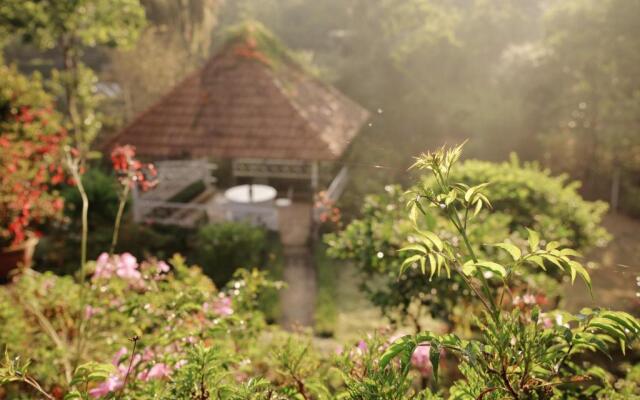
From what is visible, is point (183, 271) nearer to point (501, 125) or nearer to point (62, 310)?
point (62, 310)

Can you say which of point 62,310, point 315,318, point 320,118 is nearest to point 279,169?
point 320,118

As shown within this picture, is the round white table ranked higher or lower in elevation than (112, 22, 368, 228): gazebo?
lower

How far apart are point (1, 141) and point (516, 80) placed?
1869 centimetres

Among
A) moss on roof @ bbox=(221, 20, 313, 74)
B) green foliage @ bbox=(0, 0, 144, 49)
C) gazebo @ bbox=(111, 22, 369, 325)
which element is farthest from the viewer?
moss on roof @ bbox=(221, 20, 313, 74)

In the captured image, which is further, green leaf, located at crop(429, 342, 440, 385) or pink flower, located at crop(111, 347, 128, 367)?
pink flower, located at crop(111, 347, 128, 367)

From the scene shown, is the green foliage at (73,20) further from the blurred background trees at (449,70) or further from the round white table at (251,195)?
the round white table at (251,195)

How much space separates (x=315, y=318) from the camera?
824 centimetres

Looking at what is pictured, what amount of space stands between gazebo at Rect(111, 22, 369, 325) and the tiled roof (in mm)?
23

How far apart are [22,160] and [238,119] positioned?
17.0ft

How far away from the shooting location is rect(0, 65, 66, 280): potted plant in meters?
6.90

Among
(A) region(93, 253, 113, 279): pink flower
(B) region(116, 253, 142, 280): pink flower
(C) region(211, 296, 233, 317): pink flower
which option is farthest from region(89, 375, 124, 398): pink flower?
(A) region(93, 253, 113, 279): pink flower

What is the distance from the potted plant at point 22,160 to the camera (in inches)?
272

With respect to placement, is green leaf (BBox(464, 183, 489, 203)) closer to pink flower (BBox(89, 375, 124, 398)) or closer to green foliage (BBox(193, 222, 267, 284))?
pink flower (BBox(89, 375, 124, 398))

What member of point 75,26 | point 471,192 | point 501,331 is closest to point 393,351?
point 501,331
